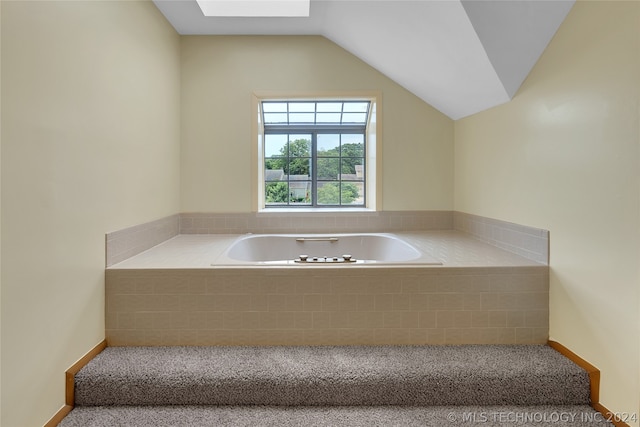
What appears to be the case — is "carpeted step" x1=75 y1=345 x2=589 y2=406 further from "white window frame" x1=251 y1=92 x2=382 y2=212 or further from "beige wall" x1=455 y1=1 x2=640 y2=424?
"white window frame" x1=251 y1=92 x2=382 y2=212

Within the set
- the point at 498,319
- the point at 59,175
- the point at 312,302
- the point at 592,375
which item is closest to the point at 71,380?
the point at 59,175

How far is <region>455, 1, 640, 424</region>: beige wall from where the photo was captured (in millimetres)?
1453

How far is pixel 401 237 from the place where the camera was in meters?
2.97

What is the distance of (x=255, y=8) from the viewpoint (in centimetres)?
275

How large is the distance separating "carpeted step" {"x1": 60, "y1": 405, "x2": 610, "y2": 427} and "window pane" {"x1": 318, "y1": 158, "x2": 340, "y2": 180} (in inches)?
96.0

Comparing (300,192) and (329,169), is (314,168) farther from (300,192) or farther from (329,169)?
(300,192)

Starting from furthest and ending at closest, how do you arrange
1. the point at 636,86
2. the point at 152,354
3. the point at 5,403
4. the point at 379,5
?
the point at 379,5, the point at 152,354, the point at 636,86, the point at 5,403

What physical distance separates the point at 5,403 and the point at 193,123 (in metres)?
2.43

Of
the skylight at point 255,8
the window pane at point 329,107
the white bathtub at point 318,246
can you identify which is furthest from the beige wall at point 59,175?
the window pane at point 329,107

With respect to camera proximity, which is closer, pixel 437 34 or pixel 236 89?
pixel 437 34

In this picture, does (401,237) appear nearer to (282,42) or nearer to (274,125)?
(274,125)

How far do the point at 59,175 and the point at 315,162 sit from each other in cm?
246

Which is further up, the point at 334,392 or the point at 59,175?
the point at 59,175

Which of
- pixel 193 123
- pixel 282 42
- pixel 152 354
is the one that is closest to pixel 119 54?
pixel 193 123
